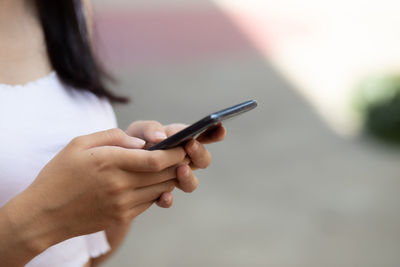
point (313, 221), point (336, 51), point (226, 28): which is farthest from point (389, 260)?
point (226, 28)

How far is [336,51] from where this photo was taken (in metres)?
7.39

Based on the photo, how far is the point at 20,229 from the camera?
0.86 metres

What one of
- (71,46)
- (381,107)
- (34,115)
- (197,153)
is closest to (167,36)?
(381,107)

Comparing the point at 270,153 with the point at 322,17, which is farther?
the point at 322,17

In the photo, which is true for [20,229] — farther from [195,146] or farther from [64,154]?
[195,146]

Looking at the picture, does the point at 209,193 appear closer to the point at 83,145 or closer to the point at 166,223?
the point at 166,223

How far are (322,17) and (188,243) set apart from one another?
649 centimetres

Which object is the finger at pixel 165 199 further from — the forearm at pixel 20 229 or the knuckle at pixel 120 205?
the forearm at pixel 20 229

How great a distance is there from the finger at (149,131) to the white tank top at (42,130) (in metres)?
0.12

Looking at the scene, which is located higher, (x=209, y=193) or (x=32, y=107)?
(x=32, y=107)

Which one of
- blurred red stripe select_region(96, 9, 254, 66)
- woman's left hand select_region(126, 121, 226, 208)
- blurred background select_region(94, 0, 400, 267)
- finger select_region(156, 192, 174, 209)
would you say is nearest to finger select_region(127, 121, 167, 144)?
woman's left hand select_region(126, 121, 226, 208)

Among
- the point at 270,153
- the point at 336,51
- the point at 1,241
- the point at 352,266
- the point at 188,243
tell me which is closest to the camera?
the point at 1,241

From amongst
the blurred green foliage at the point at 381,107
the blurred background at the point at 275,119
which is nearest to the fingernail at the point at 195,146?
the blurred background at the point at 275,119

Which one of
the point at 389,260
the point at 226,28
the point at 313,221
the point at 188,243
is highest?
the point at 226,28
